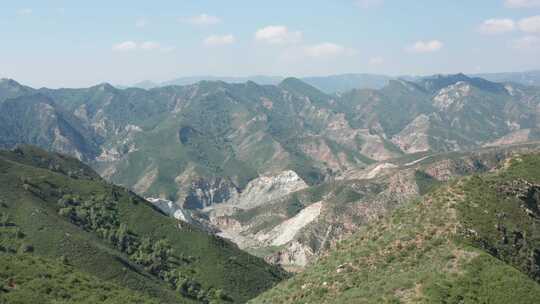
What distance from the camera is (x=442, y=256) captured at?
57156 mm

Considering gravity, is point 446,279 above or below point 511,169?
below

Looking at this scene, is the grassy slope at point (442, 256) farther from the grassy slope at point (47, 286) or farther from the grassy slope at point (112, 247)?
the grassy slope at point (112, 247)

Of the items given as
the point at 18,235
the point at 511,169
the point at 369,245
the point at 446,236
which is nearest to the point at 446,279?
the point at 446,236

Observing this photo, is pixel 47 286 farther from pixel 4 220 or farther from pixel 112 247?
pixel 112 247

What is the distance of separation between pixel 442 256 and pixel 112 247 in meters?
100

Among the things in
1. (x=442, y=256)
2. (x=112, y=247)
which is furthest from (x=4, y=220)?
(x=442, y=256)

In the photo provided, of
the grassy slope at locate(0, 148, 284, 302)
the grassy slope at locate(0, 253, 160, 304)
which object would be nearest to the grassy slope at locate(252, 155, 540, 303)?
the grassy slope at locate(0, 253, 160, 304)

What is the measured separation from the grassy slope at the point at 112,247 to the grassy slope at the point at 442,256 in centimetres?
5289

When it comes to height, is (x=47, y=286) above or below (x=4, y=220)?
above

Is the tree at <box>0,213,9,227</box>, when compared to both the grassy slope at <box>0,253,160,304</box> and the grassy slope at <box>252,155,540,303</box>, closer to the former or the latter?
the grassy slope at <box>0,253,160,304</box>

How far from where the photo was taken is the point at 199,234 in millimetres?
158375

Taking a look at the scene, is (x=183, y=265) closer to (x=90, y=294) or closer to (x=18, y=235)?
(x=18, y=235)

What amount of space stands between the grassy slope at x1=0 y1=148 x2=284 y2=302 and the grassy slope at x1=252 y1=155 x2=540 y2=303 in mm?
52887

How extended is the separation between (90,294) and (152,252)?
86.2 m
